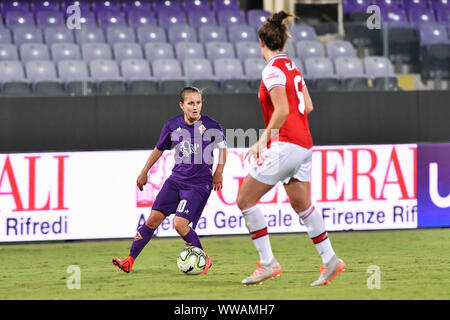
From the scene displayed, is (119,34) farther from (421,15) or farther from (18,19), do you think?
(421,15)

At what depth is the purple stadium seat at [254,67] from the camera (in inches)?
523

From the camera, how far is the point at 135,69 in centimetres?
1324

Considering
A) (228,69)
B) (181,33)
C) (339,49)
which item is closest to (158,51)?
(181,33)

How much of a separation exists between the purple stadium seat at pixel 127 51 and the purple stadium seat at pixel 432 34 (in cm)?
460

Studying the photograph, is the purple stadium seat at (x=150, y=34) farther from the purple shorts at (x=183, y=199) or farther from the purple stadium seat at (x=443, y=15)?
the purple shorts at (x=183, y=199)

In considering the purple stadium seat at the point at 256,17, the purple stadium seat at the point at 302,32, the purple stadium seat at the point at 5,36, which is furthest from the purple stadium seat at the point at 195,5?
the purple stadium seat at the point at 5,36

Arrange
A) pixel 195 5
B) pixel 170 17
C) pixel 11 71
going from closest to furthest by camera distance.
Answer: pixel 11 71 < pixel 170 17 < pixel 195 5

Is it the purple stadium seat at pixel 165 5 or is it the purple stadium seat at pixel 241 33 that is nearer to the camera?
the purple stadium seat at pixel 241 33

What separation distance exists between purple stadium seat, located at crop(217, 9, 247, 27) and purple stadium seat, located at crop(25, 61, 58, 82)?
3.88m

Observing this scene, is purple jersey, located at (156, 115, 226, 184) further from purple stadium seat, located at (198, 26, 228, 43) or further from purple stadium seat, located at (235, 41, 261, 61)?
purple stadium seat, located at (198, 26, 228, 43)

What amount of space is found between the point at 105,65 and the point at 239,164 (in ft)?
10.0

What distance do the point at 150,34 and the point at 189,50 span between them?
1.26m

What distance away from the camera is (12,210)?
10.5 metres
